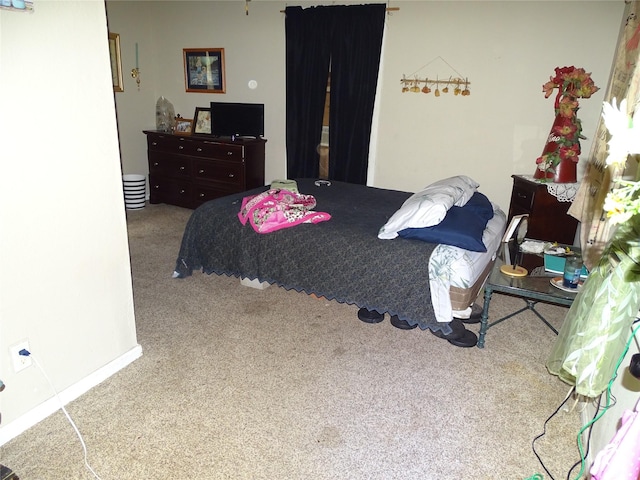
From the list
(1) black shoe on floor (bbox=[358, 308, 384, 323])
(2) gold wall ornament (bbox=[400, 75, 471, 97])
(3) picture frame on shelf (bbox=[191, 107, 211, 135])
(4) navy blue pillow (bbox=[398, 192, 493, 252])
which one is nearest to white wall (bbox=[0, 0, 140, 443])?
(1) black shoe on floor (bbox=[358, 308, 384, 323])

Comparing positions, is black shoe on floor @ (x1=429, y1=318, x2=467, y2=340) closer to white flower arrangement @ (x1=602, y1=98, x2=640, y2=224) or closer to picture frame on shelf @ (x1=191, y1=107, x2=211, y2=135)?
white flower arrangement @ (x1=602, y1=98, x2=640, y2=224)

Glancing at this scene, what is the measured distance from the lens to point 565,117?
11.0 feet

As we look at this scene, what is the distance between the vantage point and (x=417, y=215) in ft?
8.15

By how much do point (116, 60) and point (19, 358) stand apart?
4.26m

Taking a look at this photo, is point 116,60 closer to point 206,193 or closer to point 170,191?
point 170,191

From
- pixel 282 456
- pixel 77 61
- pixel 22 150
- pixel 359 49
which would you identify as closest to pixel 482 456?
pixel 282 456

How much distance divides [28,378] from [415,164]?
3.66 metres

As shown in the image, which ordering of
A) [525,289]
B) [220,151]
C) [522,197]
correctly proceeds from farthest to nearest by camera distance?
[220,151] → [522,197] → [525,289]

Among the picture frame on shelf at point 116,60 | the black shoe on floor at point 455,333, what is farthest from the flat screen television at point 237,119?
the black shoe on floor at point 455,333

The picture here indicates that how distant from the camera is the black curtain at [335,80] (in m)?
4.21

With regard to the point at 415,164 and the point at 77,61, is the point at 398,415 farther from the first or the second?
the point at 415,164

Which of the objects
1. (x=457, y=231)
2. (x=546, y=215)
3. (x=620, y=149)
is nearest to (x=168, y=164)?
(x=457, y=231)

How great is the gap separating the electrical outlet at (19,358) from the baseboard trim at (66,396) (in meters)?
0.22

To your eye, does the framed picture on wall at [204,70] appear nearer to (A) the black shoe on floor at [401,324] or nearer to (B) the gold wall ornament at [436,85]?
(B) the gold wall ornament at [436,85]
